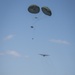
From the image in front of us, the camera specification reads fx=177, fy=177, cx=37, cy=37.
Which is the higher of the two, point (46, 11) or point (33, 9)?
point (33, 9)

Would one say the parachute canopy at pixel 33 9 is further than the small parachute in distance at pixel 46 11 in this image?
No

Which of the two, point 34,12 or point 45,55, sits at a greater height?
point 34,12

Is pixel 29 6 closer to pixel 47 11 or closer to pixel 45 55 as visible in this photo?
pixel 47 11

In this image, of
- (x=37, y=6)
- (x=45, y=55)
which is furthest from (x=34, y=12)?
(x=45, y=55)

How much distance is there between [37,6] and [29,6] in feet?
4.64

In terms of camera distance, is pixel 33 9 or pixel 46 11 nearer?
pixel 33 9

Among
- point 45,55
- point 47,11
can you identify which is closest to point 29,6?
point 47,11

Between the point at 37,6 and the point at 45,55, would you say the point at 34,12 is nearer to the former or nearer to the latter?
the point at 37,6

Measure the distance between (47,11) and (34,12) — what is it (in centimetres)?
233

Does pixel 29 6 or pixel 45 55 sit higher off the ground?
pixel 29 6

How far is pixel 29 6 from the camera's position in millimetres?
31094

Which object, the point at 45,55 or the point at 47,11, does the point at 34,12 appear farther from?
the point at 45,55

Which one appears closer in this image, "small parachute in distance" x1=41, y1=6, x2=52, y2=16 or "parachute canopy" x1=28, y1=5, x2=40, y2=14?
"parachute canopy" x1=28, y1=5, x2=40, y2=14

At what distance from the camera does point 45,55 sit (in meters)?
32.3
